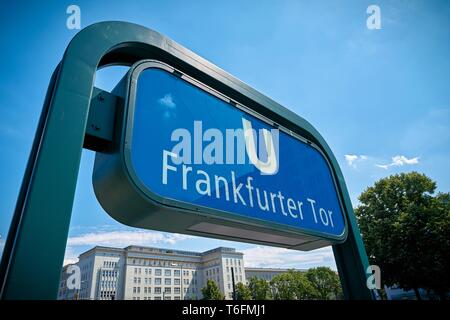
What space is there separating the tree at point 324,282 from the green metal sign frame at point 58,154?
7704 cm

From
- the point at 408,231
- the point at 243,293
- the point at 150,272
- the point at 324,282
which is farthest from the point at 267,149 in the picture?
the point at 150,272

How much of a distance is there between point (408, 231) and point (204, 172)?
19.0 metres

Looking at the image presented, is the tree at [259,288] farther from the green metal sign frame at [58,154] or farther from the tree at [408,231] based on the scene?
the green metal sign frame at [58,154]

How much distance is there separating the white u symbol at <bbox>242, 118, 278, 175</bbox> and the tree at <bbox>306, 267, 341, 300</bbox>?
2982 inches

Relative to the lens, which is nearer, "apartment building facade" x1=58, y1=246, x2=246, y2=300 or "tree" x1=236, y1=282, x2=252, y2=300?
"tree" x1=236, y1=282, x2=252, y2=300

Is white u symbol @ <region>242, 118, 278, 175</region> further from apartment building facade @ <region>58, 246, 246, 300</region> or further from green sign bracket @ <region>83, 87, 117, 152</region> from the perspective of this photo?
apartment building facade @ <region>58, 246, 246, 300</region>

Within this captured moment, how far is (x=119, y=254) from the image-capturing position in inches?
2960

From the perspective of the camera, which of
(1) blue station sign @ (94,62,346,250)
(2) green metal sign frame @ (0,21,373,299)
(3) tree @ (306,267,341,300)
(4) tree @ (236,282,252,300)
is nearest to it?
(2) green metal sign frame @ (0,21,373,299)

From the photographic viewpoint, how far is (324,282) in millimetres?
70188

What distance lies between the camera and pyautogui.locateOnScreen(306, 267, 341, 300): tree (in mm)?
68688

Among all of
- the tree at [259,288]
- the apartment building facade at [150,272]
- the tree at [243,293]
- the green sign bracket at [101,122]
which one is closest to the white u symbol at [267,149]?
the green sign bracket at [101,122]

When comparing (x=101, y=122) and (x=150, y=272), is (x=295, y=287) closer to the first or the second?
(x=150, y=272)

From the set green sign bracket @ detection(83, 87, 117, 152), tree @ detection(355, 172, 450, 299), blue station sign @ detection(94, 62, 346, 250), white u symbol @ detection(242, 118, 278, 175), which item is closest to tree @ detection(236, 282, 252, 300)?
tree @ detection(355, 172, 450, 299)
